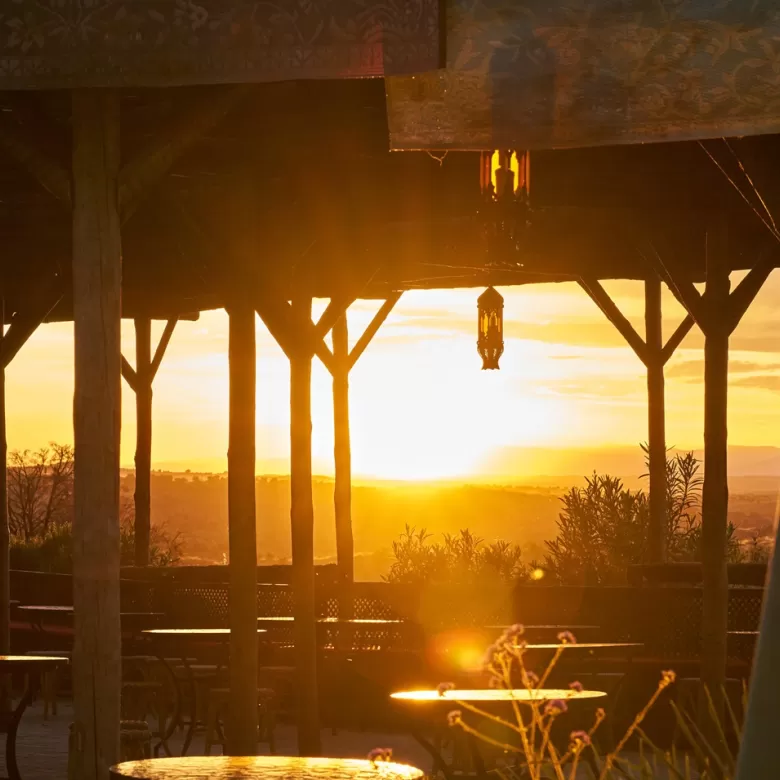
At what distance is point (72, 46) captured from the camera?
6.58m

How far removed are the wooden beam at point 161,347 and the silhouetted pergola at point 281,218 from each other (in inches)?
1.2

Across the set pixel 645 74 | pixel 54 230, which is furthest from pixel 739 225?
pixel 645 74

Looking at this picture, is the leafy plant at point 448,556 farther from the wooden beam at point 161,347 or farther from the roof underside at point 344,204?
the roof underside at point 344,204

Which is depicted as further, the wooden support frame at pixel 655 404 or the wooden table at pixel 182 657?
the wooden support frame at pixel 655 404

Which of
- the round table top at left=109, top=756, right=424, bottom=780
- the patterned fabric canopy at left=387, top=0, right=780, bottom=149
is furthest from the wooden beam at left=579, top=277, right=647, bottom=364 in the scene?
the round table top at left=109, top=756, right=424, bottom=780

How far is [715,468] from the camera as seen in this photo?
1052 cm

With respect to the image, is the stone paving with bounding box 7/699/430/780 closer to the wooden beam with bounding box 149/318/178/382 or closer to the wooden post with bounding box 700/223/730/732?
the wooden post with bounding box 700/223/730/732

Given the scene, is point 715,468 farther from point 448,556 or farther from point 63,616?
point 448,556

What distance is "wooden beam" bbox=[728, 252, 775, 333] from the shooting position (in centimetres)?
1042

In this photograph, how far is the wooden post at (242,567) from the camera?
905 centimetres

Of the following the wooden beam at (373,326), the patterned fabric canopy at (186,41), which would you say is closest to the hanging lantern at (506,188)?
the patterned fabric canopy at (186,41)

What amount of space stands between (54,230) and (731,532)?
9.48m

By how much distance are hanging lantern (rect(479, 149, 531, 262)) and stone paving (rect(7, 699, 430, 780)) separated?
14.3ft

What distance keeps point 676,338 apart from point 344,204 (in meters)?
4.82
